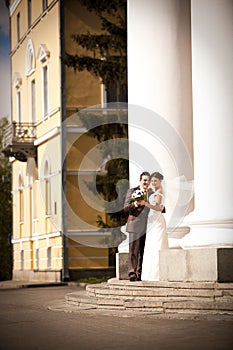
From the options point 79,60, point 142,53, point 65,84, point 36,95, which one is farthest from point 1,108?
point 142,53

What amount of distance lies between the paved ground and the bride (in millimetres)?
2329

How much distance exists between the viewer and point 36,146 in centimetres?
4156

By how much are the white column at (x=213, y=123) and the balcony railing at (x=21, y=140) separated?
25534 mm

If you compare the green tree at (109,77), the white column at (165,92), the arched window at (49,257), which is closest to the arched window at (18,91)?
the arched window at (49,257)

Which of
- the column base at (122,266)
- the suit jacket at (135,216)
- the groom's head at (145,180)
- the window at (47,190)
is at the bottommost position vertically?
the column base at (122,266)

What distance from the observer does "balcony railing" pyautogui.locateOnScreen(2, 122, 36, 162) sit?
137 feet

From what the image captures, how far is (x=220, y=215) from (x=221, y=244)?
19.4 inches

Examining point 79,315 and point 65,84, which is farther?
point 65,84

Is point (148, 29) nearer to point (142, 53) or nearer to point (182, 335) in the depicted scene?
point (142, 53)

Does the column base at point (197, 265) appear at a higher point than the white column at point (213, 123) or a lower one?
lower

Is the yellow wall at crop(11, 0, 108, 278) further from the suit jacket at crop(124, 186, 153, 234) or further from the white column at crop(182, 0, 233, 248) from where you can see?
the white column at crop(182, 0, 233, 248)

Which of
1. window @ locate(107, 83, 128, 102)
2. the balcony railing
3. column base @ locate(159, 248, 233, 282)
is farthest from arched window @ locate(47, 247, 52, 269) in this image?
column base @ locate(159, 248, 233, 282)

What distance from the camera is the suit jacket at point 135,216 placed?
17922 millimetres

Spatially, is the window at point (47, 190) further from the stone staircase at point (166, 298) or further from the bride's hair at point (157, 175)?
the stone staircase at point (166, 298)
